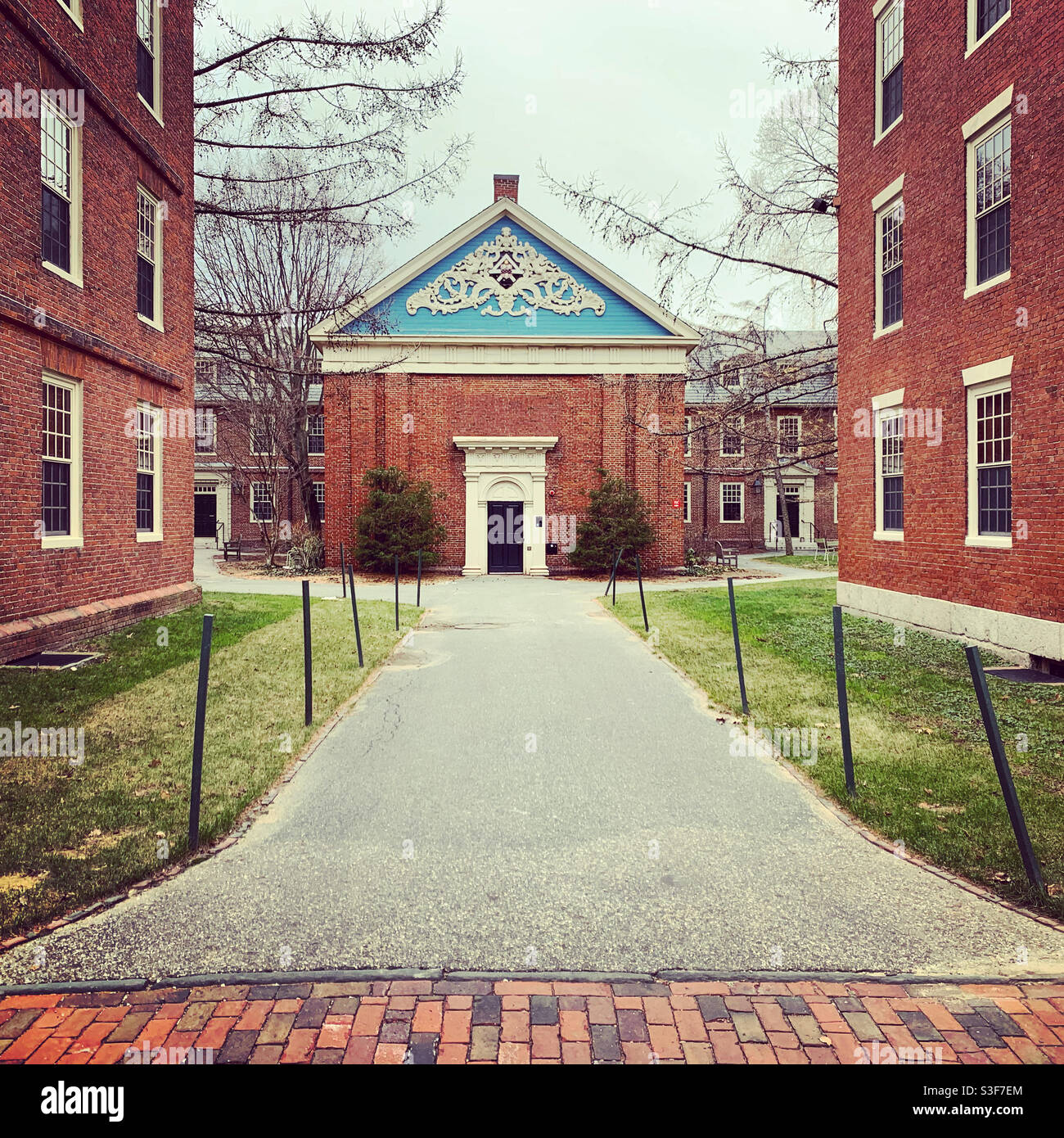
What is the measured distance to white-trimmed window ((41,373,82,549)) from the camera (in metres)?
10.1

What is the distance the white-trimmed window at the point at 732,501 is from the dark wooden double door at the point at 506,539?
60.1 ft

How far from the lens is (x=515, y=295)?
86.6 feet

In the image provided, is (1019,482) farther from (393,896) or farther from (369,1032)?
(369,1032)

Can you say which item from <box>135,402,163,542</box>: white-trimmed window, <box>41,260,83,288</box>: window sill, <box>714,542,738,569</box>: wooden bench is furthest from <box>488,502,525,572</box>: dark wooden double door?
<box>41,260,83,288</box>: window sill

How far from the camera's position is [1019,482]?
9.85 metres

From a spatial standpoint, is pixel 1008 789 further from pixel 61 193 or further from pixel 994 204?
pixel 61 193

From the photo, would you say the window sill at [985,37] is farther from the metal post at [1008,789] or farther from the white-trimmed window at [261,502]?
the white-trimmed window at [261,502]

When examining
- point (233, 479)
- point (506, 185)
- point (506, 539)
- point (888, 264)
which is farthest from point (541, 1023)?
point (233, 479)

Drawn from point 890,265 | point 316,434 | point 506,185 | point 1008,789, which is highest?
point 506,185

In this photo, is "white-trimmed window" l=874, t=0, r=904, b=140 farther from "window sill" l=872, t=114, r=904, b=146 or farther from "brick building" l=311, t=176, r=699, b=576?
"brick building" l=311, t=176, r=699, b=576

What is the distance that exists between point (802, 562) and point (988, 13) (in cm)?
2424

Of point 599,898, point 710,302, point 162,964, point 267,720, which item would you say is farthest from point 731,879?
point 710,302

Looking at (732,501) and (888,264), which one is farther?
Result: (732,501)

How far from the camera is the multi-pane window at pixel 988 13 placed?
403 inches
